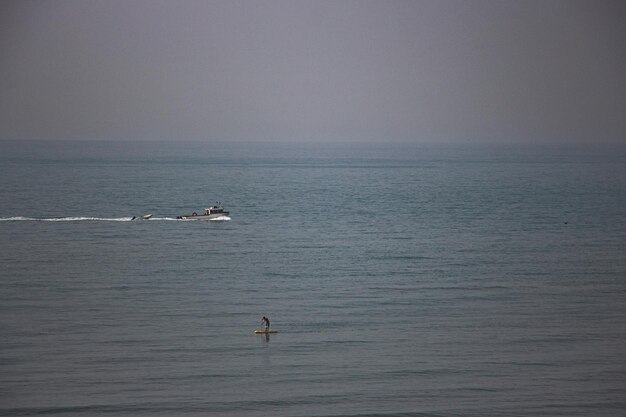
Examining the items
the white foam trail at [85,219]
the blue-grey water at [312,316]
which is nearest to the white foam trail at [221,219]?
the white foam trail at [85,219]

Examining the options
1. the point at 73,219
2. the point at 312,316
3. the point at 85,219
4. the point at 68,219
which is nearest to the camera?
the point at 312,316

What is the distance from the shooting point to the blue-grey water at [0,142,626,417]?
128ft

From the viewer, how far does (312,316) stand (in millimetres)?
52375

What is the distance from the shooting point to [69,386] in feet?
130

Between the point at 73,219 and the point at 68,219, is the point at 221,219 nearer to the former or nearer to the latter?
the point at 73,219

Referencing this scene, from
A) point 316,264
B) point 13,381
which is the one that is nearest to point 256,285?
point 316,264

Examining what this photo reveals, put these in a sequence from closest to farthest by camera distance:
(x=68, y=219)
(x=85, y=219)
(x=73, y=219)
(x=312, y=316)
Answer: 1. (x=312, y=316)
2. (x=68, y=219)
3. (x=73, y=219)
4. (x=85, y=219)

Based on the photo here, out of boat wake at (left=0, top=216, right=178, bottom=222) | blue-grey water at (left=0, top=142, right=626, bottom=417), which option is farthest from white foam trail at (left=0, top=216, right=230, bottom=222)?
blue-grey water at (left=0, top=142, right=626, bottom=417)

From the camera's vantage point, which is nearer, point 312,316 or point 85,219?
point 312,316

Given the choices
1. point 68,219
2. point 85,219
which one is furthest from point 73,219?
point 85,219

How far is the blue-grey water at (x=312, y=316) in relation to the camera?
128ft

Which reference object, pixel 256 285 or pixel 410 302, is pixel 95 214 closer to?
pixel 256 285

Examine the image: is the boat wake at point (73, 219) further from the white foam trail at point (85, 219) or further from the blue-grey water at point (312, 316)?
the blue-grey water at point (312, 316)

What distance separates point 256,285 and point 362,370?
65.3 ft
